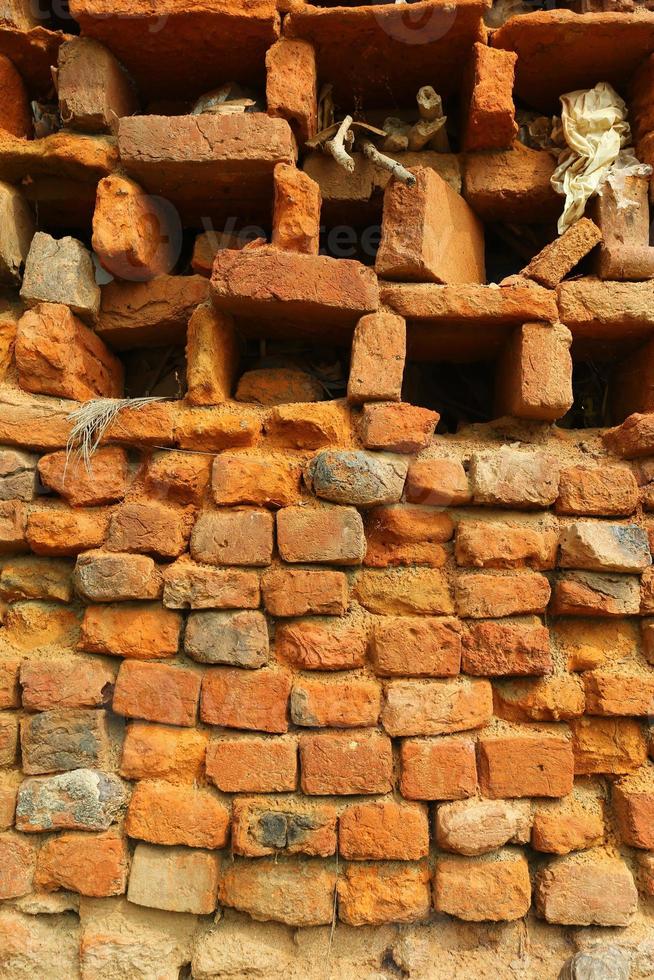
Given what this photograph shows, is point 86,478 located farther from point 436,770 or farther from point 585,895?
point 585,895

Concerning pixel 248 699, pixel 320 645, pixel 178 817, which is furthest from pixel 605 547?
pixel 178 817

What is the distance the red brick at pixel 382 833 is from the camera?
5.57 ft

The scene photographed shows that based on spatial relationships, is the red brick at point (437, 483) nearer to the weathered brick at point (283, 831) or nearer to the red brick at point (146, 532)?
the red brick at point (146, 532)

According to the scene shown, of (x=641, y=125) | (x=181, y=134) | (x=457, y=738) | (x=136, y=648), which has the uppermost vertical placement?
(x=641, y=125)

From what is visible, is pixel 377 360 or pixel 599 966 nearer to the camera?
pixel 599 966

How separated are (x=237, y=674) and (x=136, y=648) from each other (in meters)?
0.27

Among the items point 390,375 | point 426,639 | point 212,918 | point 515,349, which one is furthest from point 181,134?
point 212,918

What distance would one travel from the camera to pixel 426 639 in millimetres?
1791

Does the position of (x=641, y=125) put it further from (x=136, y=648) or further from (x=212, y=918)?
(x=212, y=918)

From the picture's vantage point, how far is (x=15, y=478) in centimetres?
190

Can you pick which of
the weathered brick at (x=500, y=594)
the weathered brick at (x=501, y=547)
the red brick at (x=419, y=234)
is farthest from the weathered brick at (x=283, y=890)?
the red brick at (x=419, y=234)

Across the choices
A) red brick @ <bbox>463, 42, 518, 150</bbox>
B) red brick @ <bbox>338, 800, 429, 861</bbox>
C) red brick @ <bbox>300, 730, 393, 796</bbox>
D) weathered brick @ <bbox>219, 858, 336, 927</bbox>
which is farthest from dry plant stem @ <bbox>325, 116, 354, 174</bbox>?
weathered brick @ <bbox>219, 858, 336, 927</bbox>

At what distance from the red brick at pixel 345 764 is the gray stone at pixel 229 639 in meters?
0.25

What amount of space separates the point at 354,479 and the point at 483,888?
3.50 ft
